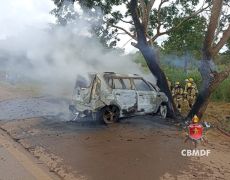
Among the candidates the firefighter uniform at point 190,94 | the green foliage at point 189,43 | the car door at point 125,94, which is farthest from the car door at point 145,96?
the green foliage at point 189,43

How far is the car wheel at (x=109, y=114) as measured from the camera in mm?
11133

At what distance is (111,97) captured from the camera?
11109mm

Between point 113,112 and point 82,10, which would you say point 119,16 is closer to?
point 82,10

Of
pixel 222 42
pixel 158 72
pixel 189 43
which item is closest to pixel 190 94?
pixel 158 72

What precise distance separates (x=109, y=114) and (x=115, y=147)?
276cm

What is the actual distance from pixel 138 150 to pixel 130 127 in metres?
2.59

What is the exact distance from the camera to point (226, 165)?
7.54 meters

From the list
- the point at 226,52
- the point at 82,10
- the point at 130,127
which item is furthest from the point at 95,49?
the point at 226,52

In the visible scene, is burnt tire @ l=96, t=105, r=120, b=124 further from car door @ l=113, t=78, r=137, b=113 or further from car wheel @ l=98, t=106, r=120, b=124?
car door @ l=113, t=78, r=137, b=113

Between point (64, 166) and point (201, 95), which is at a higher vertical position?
point (201, 95)

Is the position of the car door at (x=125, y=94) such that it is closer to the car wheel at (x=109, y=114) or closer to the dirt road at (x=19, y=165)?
the car wheel at (x=109, y=114)

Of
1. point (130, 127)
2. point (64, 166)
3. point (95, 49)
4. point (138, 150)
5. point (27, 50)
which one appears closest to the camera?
point (64, 166)

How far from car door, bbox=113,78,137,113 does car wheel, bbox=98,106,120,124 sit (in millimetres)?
210

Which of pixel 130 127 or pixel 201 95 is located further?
pixel 201 95
